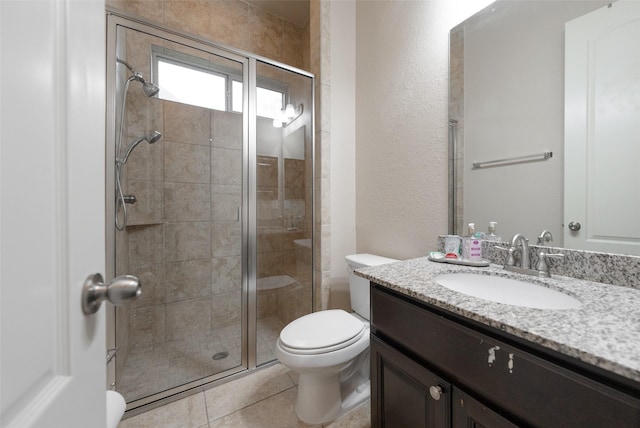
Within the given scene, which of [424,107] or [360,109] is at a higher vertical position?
[360,109]

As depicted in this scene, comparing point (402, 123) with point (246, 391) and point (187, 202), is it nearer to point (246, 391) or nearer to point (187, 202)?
point (187, 202)

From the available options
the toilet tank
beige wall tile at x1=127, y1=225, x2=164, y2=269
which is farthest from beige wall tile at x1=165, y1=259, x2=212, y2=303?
the toilet tank

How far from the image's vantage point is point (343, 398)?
1333 millimetres

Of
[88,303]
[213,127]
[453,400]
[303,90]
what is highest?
[303,90]

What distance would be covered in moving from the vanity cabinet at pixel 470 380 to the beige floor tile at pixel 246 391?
0.74m

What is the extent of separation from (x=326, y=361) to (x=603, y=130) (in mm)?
1331

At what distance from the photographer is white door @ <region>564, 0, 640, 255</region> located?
779 millimetres

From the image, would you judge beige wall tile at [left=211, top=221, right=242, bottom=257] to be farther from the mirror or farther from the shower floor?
the mirror

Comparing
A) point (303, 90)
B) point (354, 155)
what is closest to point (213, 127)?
point (303, 90)

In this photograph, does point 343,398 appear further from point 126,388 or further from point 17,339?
point 17,339

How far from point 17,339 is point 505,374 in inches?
32.6

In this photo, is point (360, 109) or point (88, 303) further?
point (360, 109)

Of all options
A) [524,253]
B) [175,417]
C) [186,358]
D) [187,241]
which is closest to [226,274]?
[187,241]

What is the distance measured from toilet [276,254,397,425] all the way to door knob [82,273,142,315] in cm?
88
